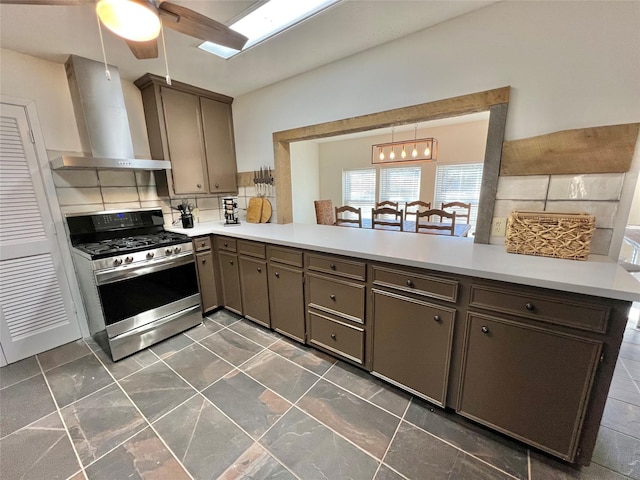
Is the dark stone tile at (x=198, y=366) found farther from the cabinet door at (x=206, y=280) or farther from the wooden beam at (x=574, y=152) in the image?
the wooden beam at (x=574, y=152)

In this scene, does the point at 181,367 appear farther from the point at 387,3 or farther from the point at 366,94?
the point at 387,3

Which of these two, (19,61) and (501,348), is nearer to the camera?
(501,348)

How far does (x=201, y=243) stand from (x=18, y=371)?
1588 mm

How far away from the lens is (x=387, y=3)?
1.47 m

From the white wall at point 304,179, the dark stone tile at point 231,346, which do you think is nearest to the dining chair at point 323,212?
the white wall at point 304,179

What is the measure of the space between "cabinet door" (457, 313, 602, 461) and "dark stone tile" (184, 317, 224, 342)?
2.04m

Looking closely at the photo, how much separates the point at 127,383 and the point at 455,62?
3.08 metres

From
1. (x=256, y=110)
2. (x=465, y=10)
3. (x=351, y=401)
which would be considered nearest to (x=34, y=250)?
(x=256, y=110)

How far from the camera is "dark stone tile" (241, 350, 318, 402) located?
169 cm

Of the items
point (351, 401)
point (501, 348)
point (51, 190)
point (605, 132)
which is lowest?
point (351, 401)

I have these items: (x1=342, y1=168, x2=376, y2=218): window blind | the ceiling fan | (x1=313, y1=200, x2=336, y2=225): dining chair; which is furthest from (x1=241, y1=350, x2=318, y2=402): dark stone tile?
(x1=342, y1=168, x2=376, y2=218): window blind

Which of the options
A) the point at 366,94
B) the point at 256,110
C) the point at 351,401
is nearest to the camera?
the point at 351,401

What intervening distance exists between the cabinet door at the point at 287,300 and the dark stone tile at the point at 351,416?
1.69 ft

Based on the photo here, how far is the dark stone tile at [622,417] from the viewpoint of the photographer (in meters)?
1.37
